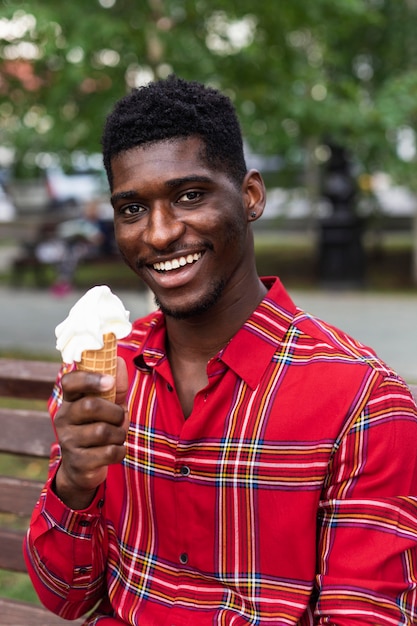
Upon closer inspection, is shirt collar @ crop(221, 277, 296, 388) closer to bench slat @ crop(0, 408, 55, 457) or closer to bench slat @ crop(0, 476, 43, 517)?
bench slat @ crop(0, 408, 55, 457)

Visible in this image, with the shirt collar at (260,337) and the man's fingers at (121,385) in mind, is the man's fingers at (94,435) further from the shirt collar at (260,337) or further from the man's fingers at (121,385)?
the shirt collar at (260,337)

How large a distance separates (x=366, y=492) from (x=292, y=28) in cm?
624

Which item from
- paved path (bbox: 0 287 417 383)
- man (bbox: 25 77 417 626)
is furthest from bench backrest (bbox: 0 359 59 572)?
paved path (bbox: 0 287 417 383)

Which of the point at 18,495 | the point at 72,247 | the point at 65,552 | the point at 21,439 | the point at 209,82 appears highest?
the point at 209,82

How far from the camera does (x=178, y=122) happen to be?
2.05 meters

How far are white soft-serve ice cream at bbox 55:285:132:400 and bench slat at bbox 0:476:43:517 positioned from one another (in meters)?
1.35

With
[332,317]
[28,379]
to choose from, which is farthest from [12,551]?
[332,317]

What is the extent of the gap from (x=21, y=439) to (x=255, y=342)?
4.30ft

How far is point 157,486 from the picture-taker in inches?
84.3

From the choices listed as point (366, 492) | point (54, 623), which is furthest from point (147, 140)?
point (54, 623)

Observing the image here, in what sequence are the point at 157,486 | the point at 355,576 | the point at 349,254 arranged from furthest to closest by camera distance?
the point at 349,254, the point at 157,486, the point at 355,576

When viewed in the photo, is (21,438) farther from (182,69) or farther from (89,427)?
(182,69)

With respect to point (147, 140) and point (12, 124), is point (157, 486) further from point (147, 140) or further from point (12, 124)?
point (12, 124)

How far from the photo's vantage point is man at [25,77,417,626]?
1862mm
